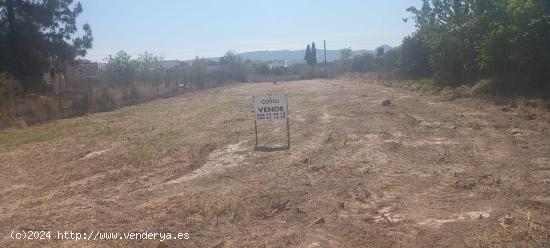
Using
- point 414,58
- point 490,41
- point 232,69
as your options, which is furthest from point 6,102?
point 232,69

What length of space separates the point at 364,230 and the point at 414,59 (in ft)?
117

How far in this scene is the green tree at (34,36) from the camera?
99.8ft

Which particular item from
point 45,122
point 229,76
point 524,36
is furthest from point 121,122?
point 229,76

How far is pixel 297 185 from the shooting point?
8.34 meters

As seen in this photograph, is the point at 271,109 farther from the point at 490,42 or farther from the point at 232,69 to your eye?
the point at 232,69

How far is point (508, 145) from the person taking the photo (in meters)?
11.1

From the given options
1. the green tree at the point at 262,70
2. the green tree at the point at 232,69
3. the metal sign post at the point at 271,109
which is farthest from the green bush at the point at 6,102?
the green tree at the point at 262,70

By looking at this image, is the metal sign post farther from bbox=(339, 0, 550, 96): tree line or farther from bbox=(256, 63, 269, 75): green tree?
bbox=(256, 63, 269, 75): green tree

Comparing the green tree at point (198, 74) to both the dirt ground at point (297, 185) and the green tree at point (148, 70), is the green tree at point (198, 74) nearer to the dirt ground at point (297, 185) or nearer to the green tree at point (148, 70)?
the green tree at point (148, 70)

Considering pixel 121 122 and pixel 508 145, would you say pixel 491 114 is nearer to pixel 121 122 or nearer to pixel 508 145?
pixel 508 145

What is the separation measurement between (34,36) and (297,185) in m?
28.9

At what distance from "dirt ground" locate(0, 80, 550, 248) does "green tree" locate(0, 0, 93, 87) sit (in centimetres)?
1778

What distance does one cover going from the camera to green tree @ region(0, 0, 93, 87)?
30.4 m

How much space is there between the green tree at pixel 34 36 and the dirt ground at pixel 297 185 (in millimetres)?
17785
